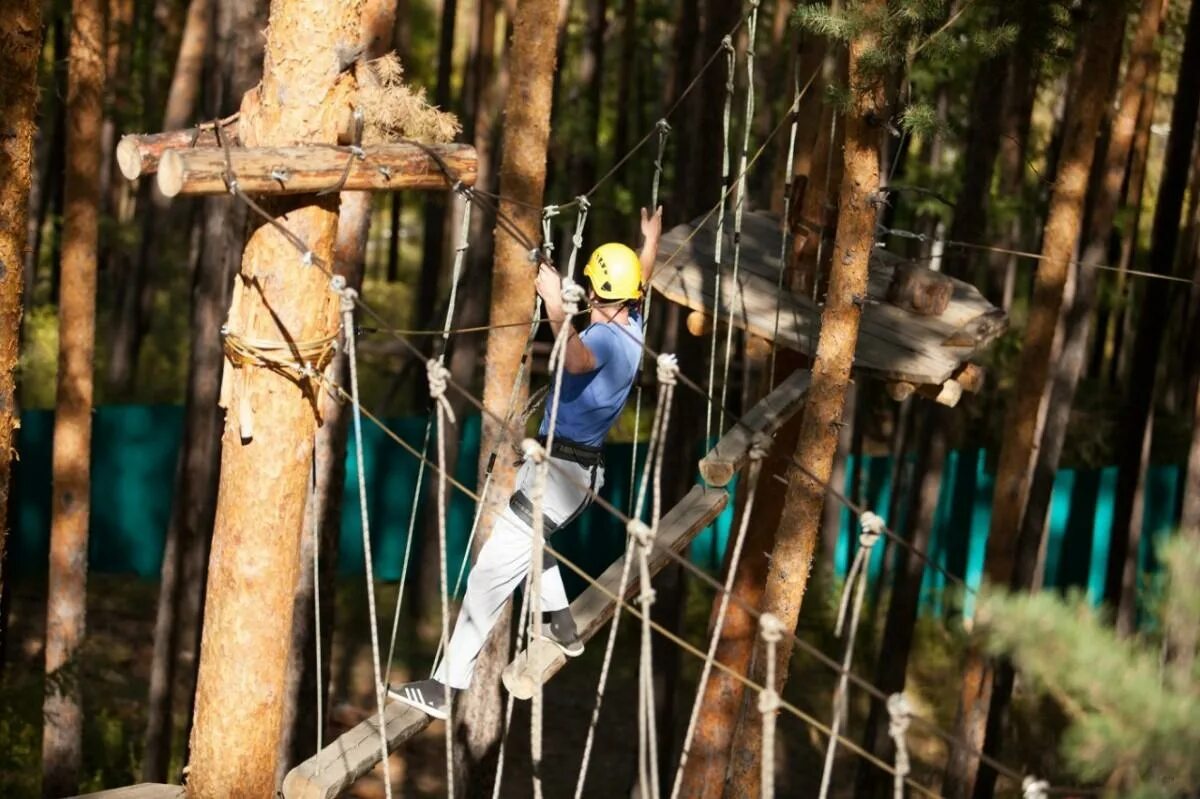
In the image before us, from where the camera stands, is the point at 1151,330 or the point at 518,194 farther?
the point at 1151,330

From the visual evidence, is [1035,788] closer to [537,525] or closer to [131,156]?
[537,525]

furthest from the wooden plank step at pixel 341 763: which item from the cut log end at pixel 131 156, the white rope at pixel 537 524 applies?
the cut log end at pixel 131 156

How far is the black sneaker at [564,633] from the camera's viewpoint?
5.08 m

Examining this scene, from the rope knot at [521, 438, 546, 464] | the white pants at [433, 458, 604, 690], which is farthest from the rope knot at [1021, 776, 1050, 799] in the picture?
the white pants at [433, 458, 604, 690]

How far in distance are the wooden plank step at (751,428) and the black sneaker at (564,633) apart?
0.64m

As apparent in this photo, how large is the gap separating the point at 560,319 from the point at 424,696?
4.29ft

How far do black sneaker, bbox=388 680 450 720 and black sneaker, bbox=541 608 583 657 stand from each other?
0.38m

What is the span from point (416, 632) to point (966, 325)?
273 inches

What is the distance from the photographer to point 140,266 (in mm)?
15320

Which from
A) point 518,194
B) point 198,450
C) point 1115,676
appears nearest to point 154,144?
point 1115,676

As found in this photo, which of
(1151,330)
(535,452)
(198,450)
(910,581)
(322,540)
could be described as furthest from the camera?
(1151,330)

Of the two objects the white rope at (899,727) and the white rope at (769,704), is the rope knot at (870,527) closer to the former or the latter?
the white rope at (769,704)

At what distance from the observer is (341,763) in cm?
457

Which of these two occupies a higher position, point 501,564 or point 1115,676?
point 1115,676
